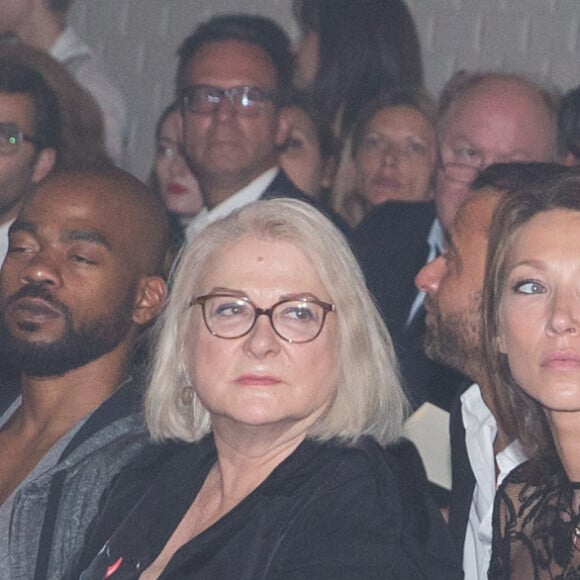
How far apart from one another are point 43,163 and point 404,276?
1125 millimetres

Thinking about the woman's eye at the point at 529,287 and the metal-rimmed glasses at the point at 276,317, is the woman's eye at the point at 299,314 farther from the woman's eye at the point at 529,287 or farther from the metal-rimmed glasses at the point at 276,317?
the woman's eye at the point at 529,287

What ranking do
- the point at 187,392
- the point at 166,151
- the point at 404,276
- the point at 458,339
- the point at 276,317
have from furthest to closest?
the point at 166,151
the point at 404,276
the point at 458,339
the point at 187,392
the point at 276,317

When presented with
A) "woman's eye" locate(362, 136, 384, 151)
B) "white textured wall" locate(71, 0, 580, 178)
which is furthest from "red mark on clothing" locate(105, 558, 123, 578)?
"white textured wall" locate(71, 0, 580, 178)

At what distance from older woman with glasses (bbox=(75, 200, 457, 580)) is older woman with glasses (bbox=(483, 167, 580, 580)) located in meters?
0.19

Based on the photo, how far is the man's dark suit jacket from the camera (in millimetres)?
3617

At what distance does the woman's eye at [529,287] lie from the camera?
8.34ft

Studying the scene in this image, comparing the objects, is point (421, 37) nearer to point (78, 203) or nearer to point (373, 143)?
point (373, 143)

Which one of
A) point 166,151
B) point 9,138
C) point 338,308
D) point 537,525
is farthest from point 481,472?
point 166,151

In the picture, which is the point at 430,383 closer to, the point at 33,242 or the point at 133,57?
the point at 33,242

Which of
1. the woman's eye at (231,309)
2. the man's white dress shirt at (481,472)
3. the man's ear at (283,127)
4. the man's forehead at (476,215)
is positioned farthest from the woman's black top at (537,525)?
the man's ear at (283,127)

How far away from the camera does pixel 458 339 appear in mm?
3279

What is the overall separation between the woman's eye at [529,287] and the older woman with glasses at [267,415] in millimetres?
278

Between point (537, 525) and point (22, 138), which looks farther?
point (22, 138)

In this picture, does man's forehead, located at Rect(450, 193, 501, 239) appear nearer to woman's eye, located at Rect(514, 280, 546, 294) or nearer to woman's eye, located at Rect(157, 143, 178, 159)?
woman's eye, located at Rect(514, 280, 546, 294)
